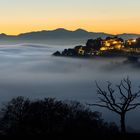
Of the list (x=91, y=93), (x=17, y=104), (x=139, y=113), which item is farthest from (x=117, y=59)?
(x=17, y=104)

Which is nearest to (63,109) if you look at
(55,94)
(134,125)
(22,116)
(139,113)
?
(22,116)

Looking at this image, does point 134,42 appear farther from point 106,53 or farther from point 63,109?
point 63,109

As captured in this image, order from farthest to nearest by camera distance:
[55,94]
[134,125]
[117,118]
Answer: [55,94], [117,118], [134,125]

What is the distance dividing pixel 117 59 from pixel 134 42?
14405 mm

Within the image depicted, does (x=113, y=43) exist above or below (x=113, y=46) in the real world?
above

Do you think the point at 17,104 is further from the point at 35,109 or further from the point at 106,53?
the point at 106,53

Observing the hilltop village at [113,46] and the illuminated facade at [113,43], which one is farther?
the illuminated facade at [113,43]

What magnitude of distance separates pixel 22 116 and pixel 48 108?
257cm

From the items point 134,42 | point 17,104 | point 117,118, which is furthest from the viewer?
point 134,42

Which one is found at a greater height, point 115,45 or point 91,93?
point 115,45

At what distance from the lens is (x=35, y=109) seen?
38344 millimetres

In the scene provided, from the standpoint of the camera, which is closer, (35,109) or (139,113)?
(35,109)

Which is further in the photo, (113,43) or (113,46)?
(113,46)

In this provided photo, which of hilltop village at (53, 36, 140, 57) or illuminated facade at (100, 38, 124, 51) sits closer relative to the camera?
hilltop village at (53, 36, 140, 57)
